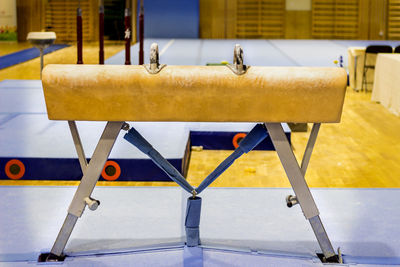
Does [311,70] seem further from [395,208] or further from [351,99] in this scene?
[351,99]

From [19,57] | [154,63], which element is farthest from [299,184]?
[19,57]

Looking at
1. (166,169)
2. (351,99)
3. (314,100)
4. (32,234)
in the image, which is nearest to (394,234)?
(314,100)

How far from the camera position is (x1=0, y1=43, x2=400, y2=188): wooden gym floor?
12.7 feet

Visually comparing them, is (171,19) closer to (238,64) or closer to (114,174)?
(114,174)

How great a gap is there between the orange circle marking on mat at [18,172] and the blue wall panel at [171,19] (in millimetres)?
12053

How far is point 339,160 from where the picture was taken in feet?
14.5

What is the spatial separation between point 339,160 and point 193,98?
96.8 inches

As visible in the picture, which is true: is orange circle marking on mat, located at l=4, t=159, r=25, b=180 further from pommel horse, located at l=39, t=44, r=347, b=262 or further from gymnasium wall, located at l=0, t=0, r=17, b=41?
gymnasium wall, located at l=0, t=0, r=17, b=41

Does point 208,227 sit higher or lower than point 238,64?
lower

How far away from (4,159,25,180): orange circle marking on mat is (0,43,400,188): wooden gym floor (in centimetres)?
5

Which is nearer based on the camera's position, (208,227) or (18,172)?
(208,227)

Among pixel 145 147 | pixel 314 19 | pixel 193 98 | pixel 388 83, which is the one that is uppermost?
pixel 314 19

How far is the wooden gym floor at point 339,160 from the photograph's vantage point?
387 cm

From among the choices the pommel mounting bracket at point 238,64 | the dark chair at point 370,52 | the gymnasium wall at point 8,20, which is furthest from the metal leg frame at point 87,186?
the gymnasium wall at point 8,20
